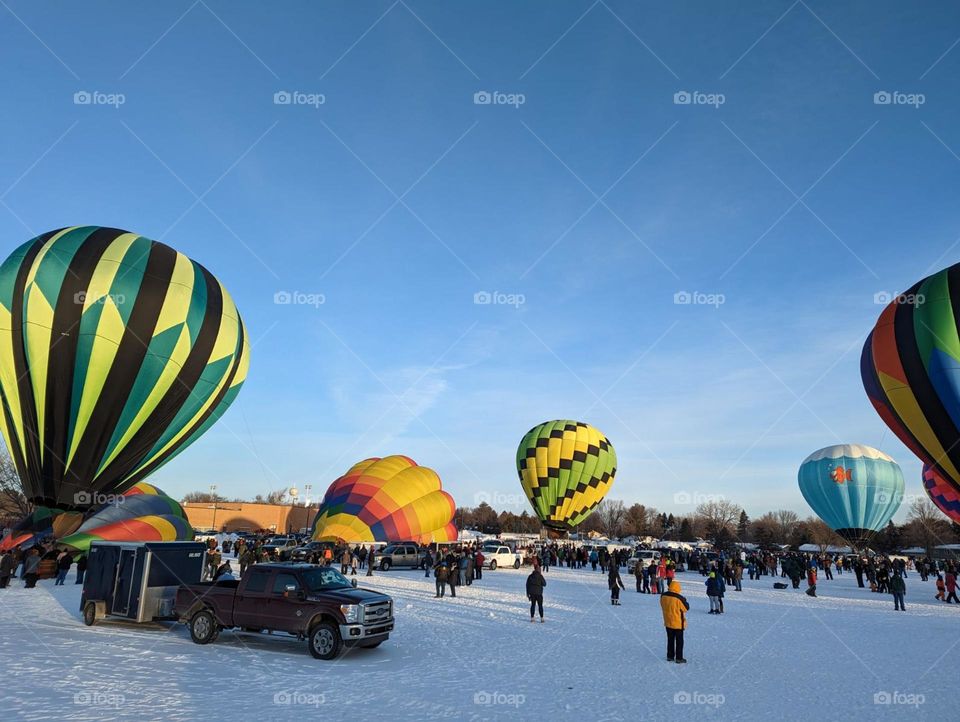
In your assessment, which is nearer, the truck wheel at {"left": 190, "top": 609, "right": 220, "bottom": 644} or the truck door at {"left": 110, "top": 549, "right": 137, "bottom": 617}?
the truck wheel at {"left": 190, "top": 609, "right": 220, "bottom": 644}

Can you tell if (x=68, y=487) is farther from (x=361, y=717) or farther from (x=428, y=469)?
(x=428, y=469)

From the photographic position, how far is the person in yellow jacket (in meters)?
11.3

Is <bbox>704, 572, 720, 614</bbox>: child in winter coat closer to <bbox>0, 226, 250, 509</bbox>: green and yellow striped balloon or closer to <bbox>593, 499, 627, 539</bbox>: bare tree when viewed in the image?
<bbox>0, 226, 250, 509</bbox>: green and yellow striped balloon

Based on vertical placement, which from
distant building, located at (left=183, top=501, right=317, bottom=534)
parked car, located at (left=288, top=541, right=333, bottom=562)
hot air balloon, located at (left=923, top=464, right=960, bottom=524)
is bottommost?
distant building, located at (left=183, top=501, right=317, bottom=534)

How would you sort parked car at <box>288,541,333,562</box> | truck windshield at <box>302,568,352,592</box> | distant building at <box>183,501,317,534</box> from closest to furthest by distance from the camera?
truck windshield at <box>302,568,352,592</box>, parked car at <box>288,541,333,562</box>, distant building at <box>183,501,317,534</box>

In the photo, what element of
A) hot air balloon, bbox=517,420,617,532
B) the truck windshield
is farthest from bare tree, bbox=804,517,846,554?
Result: the truck windshield

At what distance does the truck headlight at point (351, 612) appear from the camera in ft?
36.6

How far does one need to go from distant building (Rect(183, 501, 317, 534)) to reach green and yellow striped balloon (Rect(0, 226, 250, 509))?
74620 mm

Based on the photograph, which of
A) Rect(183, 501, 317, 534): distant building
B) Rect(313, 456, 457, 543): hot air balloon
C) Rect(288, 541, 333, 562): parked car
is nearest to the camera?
Rect(288, 541, 333, 562): parked car

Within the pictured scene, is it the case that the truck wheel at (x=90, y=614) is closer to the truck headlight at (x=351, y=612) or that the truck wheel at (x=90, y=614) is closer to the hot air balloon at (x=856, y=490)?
the truck headlight at (x=351, y=612)

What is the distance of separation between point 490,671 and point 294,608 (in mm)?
3649

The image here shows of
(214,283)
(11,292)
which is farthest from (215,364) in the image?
(11,292)

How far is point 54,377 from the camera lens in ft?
68.8

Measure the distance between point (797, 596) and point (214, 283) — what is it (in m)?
26.2
